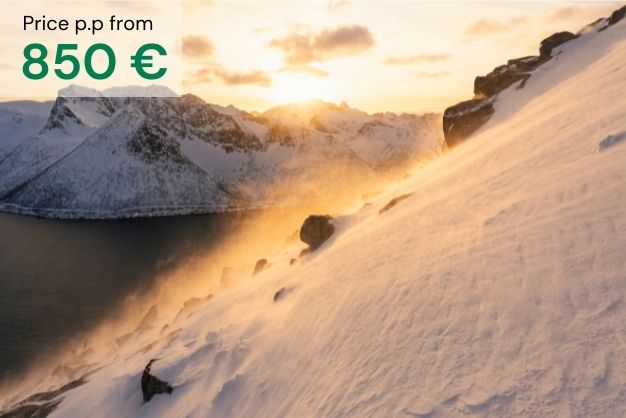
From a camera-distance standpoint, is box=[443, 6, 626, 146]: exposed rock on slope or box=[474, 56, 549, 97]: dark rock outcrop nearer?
box=[443, 6, 626, 146]: exposed rock on slope

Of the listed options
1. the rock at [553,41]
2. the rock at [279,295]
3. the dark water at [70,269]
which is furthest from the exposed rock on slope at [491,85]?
the dark water at [70,269]

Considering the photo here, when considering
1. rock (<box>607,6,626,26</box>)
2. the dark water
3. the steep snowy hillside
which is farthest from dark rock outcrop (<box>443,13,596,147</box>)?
the dark water

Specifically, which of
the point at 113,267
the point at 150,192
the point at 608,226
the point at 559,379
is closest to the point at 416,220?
the point at 608,226

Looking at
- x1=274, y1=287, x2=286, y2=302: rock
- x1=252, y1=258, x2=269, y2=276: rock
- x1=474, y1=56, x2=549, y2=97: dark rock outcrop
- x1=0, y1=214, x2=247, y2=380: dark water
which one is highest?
x1=474, y1=56, x2=549, y2=97: dark rock outcrop

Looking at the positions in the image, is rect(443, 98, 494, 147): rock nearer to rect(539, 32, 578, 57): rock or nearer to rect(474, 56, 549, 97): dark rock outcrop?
rect(474, 56, 549, 97): dark rock outcrop

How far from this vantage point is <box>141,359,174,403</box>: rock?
15719mm

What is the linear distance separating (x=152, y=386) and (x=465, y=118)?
2768 cm

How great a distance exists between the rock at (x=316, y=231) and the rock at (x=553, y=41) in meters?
24.4

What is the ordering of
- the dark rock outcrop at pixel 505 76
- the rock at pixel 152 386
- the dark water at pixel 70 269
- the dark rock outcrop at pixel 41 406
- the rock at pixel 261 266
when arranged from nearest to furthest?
the rock at pixel 152 386 < the dark rock outcrop at pixel 41 406 < the rock at pixel 261 266 < the dark rock outcrop at pixel 505 76 < the dark water at pixel 70 269

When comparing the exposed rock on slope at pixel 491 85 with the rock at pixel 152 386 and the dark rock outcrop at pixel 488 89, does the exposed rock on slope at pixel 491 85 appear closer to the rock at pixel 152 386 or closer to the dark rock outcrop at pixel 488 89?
the dark rock outcrop at pixel 488 89

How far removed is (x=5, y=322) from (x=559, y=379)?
208ft

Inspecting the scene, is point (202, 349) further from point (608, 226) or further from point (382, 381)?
point (608, 226)

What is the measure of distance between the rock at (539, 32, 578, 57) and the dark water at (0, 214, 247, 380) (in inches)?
2263

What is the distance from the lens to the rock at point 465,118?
103 feet
